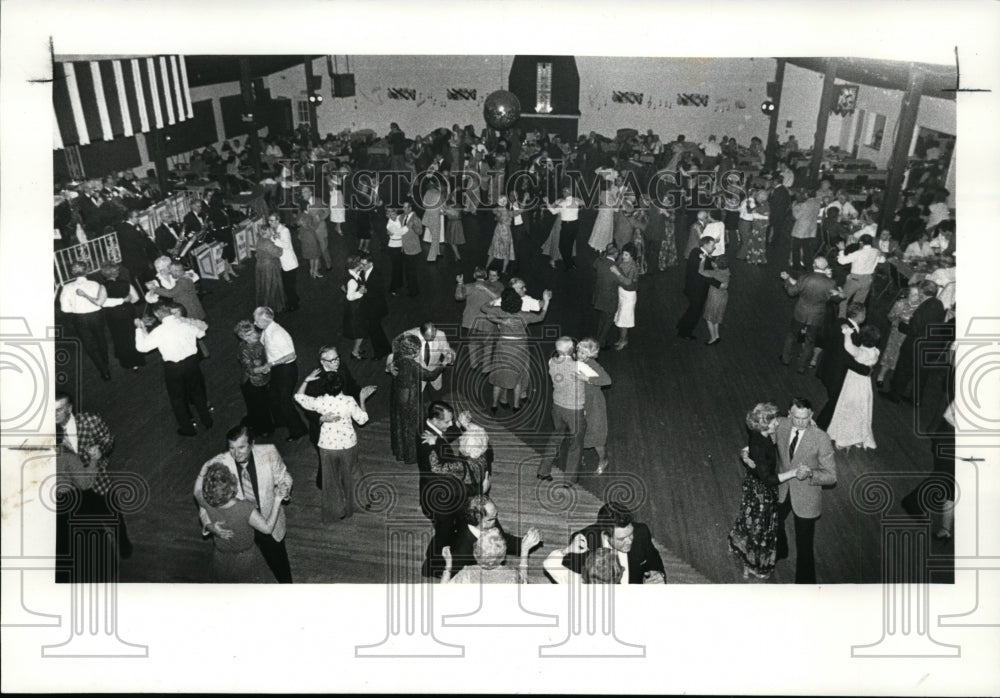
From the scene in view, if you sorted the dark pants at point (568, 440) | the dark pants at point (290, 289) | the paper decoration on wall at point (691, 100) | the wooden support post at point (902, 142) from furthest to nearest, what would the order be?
the paper decoration on wall at point (691, 100) < the dark pants at point (290, 289) < the dark pants at point (568, 440) < the wooden support post at point (902, 142)

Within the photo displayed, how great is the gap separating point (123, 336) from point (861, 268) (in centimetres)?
696

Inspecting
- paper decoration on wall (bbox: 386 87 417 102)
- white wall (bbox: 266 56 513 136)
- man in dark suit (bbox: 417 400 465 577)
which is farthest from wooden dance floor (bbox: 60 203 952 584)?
paper decoration on wall (bbox: 386 87 417 102)

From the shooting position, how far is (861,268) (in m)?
7.32

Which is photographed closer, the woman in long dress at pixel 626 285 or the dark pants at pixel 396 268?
the woman in long dress at pixel 626 285

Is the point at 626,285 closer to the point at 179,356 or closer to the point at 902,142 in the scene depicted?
the point at 902,142

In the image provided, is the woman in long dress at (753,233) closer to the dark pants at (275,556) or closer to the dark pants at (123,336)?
the dark pants at (275,556)

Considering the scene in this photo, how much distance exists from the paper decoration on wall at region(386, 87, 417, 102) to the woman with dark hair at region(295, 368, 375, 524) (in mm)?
7935

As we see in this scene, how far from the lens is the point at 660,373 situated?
7047 millimetres

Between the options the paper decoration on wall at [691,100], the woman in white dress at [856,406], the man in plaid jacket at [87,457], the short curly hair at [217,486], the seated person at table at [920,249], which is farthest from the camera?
the paper decoration on wall at [691,100]

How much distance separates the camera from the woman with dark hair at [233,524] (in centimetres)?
413

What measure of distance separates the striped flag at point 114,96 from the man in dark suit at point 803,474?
4789 millimetres

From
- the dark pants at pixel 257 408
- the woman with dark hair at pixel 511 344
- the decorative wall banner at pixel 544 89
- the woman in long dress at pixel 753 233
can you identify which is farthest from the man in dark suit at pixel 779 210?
the dark pants at pixel 257 408

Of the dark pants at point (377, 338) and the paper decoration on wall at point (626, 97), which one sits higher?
the paper decoration on wall at point (626, 97)

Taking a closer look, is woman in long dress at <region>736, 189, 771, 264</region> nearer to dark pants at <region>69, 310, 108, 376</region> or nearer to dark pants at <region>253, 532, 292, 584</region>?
dark pants at <region>253, 532, 292, 584</region>
